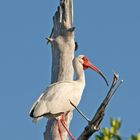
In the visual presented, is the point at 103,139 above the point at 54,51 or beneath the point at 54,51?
beneath

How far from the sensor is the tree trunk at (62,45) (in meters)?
11.1

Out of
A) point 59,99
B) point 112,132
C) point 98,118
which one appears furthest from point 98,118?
point 59,99

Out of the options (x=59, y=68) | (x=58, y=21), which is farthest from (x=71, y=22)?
(x=59, y=68)

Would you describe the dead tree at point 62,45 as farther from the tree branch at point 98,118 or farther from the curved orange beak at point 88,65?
the tree branch at point 98,118

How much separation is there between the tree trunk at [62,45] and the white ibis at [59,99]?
196 millimetres

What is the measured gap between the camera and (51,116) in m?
11.0

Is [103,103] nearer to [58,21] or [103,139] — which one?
[103,139]

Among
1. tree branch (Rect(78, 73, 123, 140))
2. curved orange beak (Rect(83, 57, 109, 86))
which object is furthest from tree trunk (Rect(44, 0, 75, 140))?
tree branch (Rect(78, 73, 123, 140))

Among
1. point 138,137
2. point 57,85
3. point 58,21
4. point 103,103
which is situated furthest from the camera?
point 58,21

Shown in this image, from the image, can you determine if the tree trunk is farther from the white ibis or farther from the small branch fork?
the small branch fork

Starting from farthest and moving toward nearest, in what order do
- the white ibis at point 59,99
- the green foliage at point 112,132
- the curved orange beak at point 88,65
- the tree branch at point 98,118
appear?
the curved orange beak at point 88,65 → the white ibis at point 59,99 → the tree branch at point 98,118 → the green foliage at point 112,132

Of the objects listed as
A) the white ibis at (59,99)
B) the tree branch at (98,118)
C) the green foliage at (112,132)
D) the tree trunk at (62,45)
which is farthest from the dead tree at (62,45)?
the green foliage at (112,132)

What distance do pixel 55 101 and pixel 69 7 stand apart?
1.84 metres

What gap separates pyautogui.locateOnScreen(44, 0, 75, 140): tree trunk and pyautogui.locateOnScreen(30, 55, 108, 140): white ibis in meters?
0.20
